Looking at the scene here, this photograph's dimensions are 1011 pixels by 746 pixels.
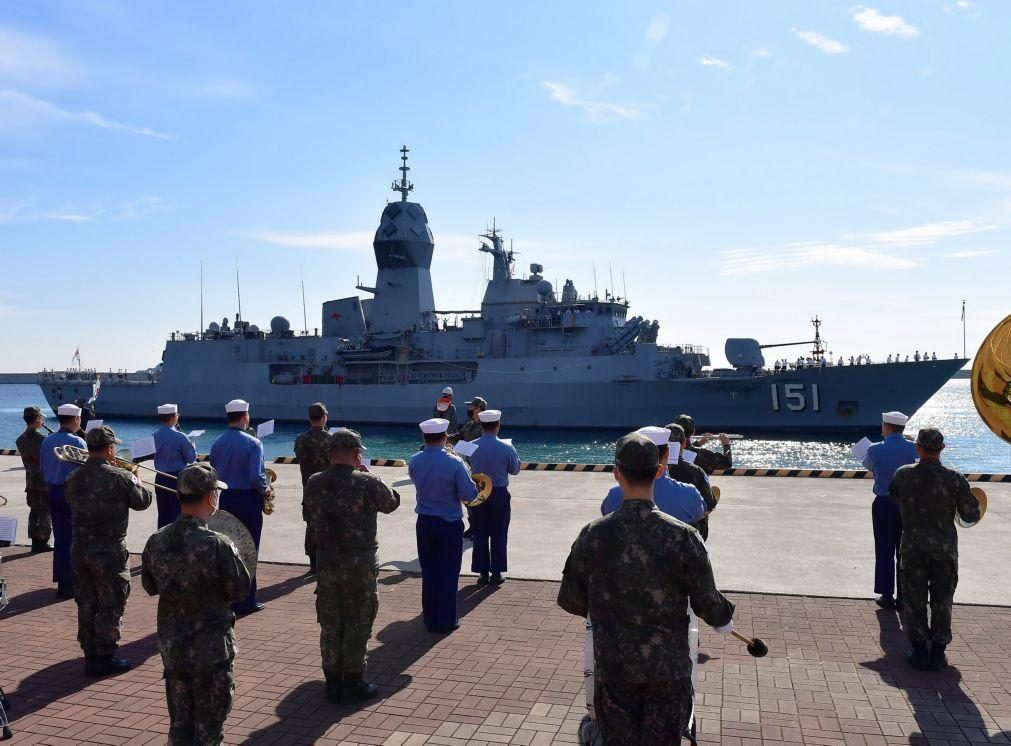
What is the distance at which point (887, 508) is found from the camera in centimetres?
600

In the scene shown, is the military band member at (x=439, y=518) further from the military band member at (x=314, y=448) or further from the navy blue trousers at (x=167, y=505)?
the navy blue trousers at (x=167, y=505)

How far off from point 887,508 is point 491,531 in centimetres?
324

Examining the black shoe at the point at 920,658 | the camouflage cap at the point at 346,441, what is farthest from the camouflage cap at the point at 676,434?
the camouflage cap at the point at 346,441

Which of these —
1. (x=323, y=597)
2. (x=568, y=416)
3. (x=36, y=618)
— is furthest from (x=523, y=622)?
(x=568, y=416)

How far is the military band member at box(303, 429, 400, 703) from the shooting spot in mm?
4289

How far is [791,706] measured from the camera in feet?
13.6

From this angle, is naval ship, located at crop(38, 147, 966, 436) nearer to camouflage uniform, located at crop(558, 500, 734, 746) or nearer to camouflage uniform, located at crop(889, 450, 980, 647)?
camouflage uniform, located at crop(889, 450, 980, 647)

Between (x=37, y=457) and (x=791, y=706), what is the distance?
748 cm

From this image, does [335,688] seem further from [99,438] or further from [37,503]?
[37,503]

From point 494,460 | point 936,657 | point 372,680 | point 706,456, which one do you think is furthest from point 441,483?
point 936,657

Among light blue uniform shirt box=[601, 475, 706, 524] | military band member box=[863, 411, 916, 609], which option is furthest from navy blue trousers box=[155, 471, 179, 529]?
military band member box=[863, 411, 916, 609]

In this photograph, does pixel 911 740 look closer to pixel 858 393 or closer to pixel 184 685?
pixel 184 685

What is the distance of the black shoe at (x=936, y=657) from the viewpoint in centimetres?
469

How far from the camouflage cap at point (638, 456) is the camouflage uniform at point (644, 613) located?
13cm
